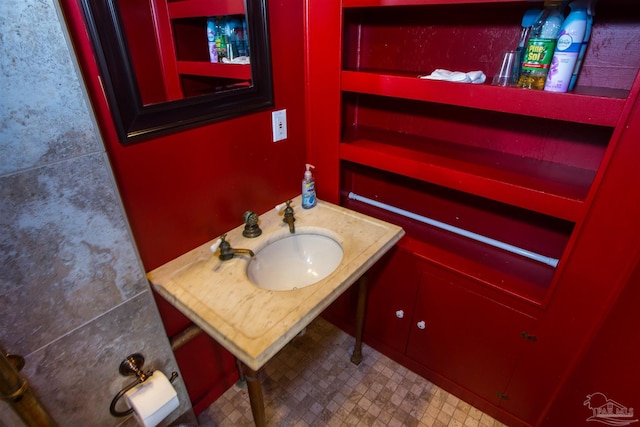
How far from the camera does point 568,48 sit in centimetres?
89

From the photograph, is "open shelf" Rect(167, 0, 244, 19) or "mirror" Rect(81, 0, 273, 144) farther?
"open shelf" Rect(167, 0, 244, 19)

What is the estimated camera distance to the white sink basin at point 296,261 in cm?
121

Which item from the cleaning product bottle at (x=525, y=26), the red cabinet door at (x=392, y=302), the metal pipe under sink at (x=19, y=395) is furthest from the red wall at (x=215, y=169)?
the cleaning product bottle at (x=525, y=26)

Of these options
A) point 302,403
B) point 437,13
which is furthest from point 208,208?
point 437,13

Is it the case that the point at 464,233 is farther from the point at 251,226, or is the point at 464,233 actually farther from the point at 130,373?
the point at 130,373

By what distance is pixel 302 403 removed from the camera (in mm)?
1515

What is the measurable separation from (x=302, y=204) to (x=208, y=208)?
1.39 ft

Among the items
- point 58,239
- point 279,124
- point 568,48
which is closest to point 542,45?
point 568,48

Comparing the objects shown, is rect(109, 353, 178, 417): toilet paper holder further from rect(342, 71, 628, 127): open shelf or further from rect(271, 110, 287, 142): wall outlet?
rect(342, 71, 628, 127): open shelf

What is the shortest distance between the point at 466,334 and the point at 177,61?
4.74 feet

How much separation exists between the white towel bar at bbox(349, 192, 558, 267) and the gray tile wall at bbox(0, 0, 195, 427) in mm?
1035

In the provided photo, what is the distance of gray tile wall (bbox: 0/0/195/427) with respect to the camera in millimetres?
643

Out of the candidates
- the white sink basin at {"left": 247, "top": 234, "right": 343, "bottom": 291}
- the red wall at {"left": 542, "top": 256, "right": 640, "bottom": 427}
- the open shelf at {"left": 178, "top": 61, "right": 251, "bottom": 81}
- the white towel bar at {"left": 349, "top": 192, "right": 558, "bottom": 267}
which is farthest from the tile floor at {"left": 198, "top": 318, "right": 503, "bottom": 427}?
the open shelf at {"left": 178, "top": 61, "right": 251, "bottom": 81}

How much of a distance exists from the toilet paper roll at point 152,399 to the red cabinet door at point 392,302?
92 centimetres
